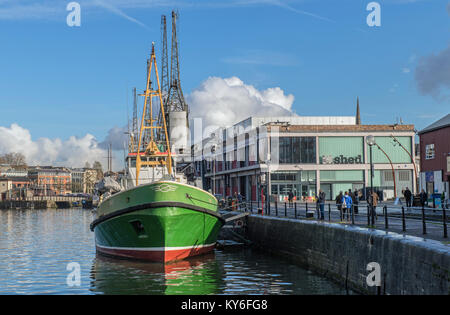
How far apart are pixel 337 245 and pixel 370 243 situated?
9.68ft

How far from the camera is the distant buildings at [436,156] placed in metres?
40.3

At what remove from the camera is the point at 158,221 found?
73.2 ft

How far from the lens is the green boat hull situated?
2241 centimetres

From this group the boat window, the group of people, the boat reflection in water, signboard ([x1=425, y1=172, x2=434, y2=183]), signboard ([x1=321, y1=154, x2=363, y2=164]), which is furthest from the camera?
signboard ([x1=321, y1=154, x2=363, y2=164])

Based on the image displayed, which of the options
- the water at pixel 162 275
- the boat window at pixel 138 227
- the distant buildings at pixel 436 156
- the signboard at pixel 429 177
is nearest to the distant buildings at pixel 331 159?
the distant buildings at pixel 436 156

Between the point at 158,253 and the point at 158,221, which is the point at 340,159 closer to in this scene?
the point at 158,253

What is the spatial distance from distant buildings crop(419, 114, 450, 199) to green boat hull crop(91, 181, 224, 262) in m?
22.6

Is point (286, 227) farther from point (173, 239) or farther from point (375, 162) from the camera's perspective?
point (375, 162)

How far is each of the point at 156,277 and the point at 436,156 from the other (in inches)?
1134

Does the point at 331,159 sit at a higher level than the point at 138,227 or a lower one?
higher

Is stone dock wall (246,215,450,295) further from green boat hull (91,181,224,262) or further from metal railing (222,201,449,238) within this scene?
green boat hull (91,181,224,262)

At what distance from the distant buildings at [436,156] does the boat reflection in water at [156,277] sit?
22831 millimetres

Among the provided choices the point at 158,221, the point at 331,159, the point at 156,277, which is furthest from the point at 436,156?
the point at 156,277

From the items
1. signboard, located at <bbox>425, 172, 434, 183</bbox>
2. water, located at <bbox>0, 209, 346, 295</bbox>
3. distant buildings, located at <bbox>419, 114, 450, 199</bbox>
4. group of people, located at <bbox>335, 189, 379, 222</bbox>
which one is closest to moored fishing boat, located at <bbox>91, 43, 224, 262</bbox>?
water, located at <bbox>0, 209, 346, 295</bbox>
